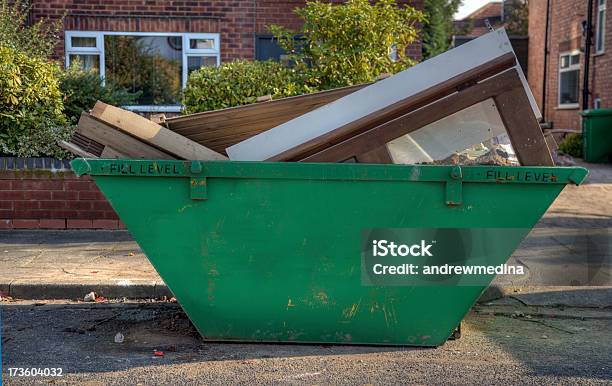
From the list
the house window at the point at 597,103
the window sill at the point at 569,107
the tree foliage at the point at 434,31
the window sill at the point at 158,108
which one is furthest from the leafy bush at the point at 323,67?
the tree foliage at the point at 434,31

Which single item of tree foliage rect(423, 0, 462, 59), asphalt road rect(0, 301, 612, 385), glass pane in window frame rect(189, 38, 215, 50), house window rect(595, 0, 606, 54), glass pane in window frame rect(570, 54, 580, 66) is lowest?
asphalt road rect(0, 301, 612, 385)

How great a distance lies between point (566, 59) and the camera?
22.4m

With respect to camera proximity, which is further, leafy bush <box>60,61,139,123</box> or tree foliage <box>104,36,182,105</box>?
tree foliage <box>104,36,182,105</box>

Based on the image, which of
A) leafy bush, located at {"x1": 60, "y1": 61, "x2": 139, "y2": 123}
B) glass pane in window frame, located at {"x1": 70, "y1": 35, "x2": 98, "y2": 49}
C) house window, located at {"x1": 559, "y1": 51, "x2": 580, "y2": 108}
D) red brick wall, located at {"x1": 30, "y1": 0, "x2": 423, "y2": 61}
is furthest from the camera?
house window, located at {"x1": 559, "y1": 51, "x2": 580, "y2": 108}

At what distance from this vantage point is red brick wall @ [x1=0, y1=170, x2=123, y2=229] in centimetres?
911

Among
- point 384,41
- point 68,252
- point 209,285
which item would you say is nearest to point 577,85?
point 384,41

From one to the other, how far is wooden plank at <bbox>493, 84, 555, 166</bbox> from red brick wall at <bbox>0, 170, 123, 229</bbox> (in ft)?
17.8

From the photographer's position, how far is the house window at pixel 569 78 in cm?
2125

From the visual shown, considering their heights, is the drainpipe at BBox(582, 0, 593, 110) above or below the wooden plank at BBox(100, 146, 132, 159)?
above

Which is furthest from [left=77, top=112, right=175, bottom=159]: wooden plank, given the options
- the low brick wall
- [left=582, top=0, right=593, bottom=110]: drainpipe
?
[left=582, top=0, right=593, bottom=110]: drainpipe

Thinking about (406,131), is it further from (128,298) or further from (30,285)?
(30,285)

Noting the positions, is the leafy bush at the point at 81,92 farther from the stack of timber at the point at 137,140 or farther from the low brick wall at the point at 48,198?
the stack of timber at the point at 137,140

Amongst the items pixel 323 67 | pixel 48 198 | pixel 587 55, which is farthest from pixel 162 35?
pixel 587 55

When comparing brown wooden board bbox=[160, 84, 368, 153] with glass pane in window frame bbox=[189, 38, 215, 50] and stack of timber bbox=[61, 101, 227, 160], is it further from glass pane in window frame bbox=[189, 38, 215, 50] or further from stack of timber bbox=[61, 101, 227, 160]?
glass pane in window frame bbox=[189, 38, 215, 50]
